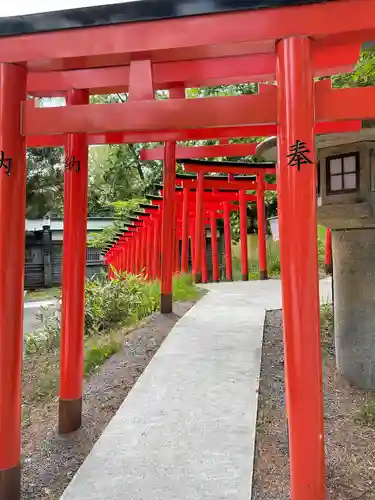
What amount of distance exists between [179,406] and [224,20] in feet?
10.1

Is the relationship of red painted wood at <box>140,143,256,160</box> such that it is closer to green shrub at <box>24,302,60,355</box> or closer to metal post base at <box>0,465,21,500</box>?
green shrub at <box>24,302,60,355</box>

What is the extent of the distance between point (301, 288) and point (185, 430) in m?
1.77

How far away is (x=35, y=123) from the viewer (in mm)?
3123

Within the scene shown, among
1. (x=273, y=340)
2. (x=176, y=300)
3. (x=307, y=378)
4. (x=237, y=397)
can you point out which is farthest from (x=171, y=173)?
(x=307, y=378)

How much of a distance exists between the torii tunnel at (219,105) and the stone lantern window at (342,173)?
47.3 inches

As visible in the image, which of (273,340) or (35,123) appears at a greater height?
(35,123)

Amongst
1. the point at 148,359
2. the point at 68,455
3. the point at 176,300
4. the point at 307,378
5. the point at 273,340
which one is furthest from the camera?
the point at 176,300

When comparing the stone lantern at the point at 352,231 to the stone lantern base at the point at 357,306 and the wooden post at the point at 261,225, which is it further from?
the wooden post at the point at 261,225

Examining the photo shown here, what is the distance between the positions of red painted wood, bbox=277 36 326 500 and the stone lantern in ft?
6.06

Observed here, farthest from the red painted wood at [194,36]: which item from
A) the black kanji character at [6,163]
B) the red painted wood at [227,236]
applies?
the red painted wood at [227,236]

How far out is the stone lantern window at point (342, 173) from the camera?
4520mm

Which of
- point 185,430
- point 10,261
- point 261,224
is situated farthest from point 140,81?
point 261,224

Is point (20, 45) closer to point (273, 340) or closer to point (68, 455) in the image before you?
point (68, 455)

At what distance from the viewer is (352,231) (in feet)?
15.7
